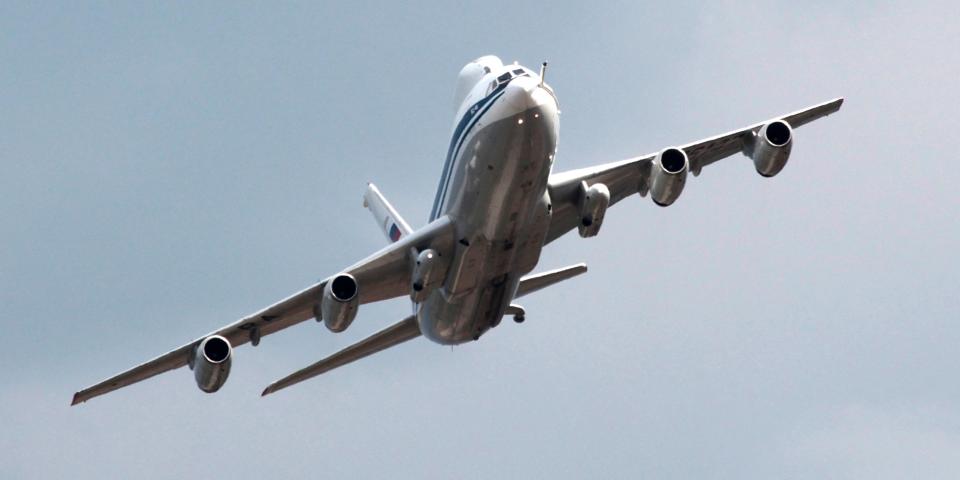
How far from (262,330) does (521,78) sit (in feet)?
41.4

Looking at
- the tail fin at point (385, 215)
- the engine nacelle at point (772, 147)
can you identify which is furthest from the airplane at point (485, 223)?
the tail fin at point (385, 215)

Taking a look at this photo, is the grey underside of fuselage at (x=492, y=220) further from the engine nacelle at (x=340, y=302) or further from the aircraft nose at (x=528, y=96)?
the engine nacelle at (x=340, y=302)

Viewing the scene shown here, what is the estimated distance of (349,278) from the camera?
5134 cm

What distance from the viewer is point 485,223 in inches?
1941

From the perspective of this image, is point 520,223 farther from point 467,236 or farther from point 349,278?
point 349,278

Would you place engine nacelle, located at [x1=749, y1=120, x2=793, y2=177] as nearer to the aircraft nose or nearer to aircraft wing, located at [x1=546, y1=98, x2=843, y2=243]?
aircraft wing, located at [x1=546, y1=98, x2=843, y2=243]

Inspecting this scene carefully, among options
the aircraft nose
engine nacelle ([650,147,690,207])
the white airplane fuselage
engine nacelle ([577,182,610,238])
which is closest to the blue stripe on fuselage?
the white airplane fuselage


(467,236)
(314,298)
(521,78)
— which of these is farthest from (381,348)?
(521,78)

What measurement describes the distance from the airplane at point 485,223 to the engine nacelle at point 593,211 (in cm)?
3

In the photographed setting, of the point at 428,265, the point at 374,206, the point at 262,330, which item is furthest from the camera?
the point at 374,206

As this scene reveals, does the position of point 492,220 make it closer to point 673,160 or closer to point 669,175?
point 669,175

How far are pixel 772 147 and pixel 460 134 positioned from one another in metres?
8.53

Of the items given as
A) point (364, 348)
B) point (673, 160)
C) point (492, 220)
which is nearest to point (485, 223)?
point (492, 220)

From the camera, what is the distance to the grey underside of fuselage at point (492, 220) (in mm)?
47219
